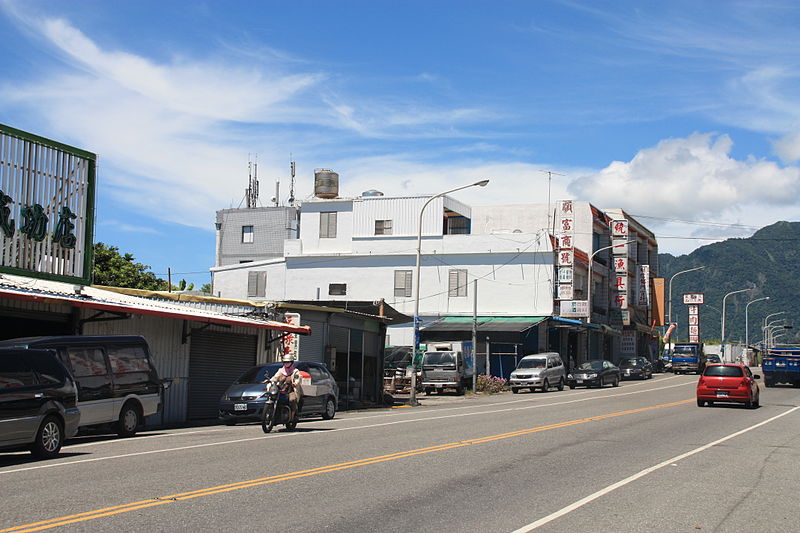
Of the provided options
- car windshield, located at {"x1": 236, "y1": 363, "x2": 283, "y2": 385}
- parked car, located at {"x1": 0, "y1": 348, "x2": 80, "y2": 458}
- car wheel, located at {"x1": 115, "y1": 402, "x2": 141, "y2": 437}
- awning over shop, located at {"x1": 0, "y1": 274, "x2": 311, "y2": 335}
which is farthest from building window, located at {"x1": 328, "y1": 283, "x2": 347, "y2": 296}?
parked car, located at {"x1": 0, "y1": 348, "x2": 80, "y2": 458}

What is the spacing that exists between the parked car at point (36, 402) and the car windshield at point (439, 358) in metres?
27.5

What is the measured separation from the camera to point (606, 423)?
71.9 ft

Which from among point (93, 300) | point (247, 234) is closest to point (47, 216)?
point (93, 300)

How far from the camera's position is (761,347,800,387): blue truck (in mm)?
44688

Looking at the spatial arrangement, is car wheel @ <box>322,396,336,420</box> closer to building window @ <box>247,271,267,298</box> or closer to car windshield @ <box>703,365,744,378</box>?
car windshield @ <box>703,365,744,378</box>

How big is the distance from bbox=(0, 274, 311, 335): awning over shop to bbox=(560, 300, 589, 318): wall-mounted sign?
98.5 feet

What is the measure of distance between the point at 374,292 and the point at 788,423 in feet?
116

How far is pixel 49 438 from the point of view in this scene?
545 inches

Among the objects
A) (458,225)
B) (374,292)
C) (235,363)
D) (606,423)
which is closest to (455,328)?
(374,292)

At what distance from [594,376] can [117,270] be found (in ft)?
89.6

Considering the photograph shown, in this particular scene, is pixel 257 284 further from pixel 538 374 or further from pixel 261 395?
pixel 261 395

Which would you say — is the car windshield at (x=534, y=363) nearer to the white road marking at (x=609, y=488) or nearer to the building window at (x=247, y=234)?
the white road marking at (x=609, y=488)

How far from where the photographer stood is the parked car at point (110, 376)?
16547 mm

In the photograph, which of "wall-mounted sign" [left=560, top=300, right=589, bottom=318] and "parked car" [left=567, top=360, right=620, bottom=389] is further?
"wall-mounted sign" [left=560, top=300, right=589, bottom=318]
